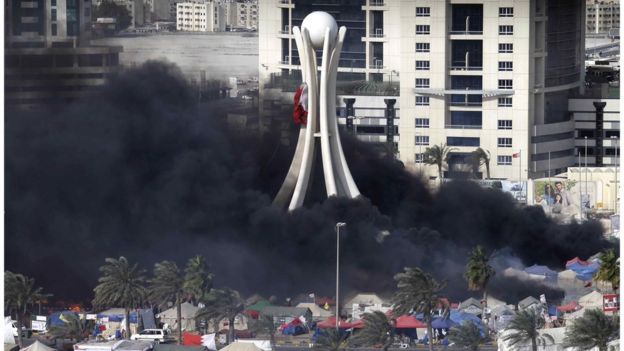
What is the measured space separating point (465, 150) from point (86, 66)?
11178mm

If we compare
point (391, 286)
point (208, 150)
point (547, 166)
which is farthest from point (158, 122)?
point (547, 166)

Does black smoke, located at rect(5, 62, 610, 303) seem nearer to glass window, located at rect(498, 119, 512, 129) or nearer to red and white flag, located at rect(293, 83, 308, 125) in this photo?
red and white flag, located at rect(293, 83, 308, 125)

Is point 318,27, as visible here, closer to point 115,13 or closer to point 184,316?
point 184,316

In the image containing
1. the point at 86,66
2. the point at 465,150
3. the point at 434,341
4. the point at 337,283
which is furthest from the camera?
the point at 465,150

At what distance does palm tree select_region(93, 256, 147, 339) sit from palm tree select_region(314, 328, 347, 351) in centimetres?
395

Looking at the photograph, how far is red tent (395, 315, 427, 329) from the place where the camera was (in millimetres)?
47281

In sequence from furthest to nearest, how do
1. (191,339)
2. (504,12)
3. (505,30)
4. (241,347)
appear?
(505,30)
(504,12)
(191,339)
(241,347)

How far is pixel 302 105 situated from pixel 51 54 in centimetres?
1075

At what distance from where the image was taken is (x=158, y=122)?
56.9 metres

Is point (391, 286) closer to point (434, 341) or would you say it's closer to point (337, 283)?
point (337, 283)

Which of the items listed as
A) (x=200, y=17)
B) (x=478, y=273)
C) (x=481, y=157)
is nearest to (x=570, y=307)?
(x=478, y=273)

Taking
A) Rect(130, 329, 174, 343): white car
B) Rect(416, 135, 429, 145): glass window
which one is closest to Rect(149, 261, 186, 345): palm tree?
Rect(130, 329, 174, 343): white car

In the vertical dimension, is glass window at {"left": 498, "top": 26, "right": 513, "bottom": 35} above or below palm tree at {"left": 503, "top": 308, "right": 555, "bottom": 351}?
above

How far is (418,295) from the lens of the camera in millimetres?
47562
